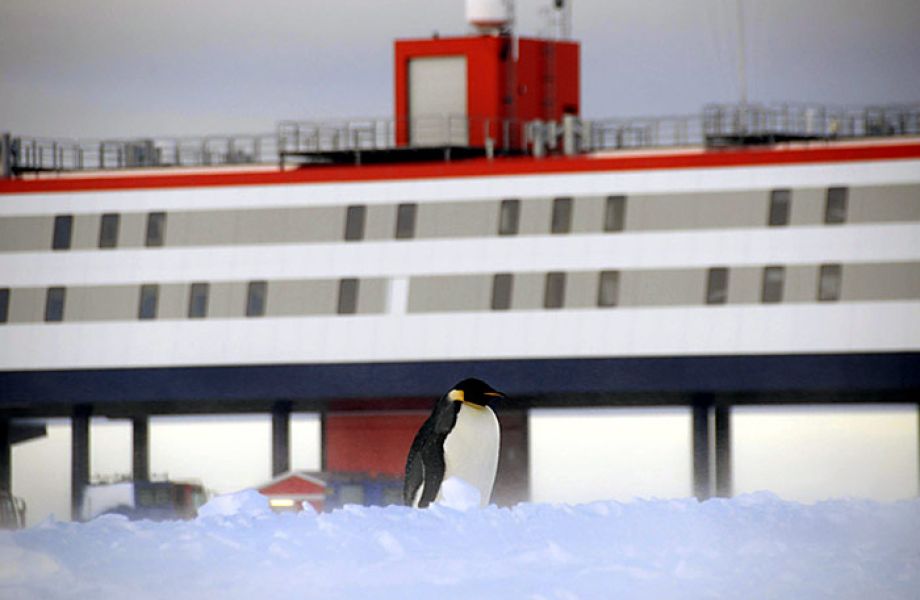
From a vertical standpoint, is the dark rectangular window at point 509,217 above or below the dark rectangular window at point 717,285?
above

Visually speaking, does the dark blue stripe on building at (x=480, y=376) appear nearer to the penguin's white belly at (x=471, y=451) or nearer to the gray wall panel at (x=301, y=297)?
the gray wall panel at (x=301, y=297)

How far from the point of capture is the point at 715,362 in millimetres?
36375

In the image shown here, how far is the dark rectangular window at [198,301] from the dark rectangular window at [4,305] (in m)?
2.95

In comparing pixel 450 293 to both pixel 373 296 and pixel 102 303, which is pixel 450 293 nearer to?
pixel 373 296

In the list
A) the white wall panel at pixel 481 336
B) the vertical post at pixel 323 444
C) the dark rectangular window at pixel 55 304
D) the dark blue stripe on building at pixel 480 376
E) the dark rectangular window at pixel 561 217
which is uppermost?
the dark rectangular window at pixel 561 217

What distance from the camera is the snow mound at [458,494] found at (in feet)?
58.5

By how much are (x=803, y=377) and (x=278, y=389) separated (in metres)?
7.87

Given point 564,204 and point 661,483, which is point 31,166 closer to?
point 564,204

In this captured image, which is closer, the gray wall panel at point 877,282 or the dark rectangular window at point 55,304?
the gray wall panel at point 877,282

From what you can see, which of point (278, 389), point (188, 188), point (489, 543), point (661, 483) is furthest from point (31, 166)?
point (489, 543)

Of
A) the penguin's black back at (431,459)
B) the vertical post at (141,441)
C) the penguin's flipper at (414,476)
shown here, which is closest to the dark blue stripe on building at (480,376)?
the vertical post at (141,441)

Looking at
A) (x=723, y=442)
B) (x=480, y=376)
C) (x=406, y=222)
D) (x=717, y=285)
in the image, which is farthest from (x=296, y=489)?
(x=717, y=285)

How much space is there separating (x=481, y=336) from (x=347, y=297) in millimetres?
2139

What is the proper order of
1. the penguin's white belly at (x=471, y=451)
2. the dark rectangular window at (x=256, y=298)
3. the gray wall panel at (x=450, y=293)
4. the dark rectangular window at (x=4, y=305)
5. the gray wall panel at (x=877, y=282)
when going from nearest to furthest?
the penguin's white belly at (x=471, y=451) < the gray wall panel at (x=877, y=282) < the gray wall panel at (x=450, y=293) < the dark rectangular window at (x=256, y=298) < the dark rectangular window at (x=4, y=305)
